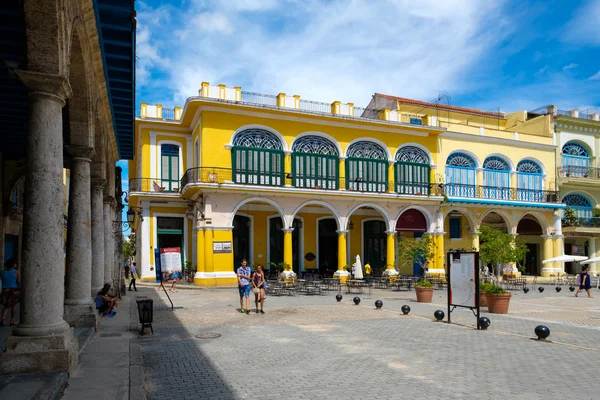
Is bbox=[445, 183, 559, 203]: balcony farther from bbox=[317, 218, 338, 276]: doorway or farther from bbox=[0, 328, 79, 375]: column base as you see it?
bbox=[0, 328, 79, 375]: column base

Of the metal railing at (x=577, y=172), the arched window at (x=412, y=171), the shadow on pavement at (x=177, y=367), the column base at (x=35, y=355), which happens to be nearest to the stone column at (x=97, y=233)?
the shadow on pavement at (x=177, y=367)

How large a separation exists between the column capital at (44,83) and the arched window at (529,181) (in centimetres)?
3065

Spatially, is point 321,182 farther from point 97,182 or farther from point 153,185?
point 97,182

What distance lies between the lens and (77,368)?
675cm

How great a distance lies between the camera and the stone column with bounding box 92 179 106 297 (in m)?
12.0

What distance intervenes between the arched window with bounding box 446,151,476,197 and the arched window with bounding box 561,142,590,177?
24.9 ft

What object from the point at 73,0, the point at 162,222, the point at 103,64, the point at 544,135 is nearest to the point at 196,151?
the point at 162,222

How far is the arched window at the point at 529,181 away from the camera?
104 ft

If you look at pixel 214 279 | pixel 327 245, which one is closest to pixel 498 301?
pixel 214 279

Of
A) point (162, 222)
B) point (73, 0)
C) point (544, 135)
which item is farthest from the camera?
point (544, 135)

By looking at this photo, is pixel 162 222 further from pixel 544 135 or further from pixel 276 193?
pixel 544 135

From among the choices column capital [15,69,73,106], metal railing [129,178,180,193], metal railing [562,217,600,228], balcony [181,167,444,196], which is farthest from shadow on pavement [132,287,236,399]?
metal railing [562,217,600,228]

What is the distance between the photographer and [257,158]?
82.3 feet

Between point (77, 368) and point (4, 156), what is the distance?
10.5m
